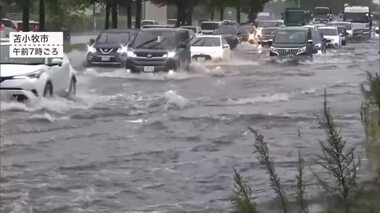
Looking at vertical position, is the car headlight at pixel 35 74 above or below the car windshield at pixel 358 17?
below

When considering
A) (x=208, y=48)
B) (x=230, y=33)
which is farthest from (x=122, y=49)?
(x=230, y=33)

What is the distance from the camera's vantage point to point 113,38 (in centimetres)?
3152

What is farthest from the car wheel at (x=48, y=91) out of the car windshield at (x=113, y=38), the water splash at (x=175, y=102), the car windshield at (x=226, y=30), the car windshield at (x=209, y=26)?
the car windshield at (x=209, y=26)

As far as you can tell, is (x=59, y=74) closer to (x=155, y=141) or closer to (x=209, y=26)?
(x=155, y=141)

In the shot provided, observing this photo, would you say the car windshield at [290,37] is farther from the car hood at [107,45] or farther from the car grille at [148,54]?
the car grille at [148,54]

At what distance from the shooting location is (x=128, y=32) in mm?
32188

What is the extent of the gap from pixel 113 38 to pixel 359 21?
4391cm

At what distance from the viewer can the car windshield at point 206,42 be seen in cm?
3203

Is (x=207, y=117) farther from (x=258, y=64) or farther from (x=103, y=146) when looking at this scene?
(x=258, y=64)

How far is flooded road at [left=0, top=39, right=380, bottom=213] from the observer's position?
919 centimetres

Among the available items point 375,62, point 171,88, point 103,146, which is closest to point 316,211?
point 103,146

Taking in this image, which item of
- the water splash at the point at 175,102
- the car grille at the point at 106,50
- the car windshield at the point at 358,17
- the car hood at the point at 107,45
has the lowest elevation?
the water splash at the point at 175,102

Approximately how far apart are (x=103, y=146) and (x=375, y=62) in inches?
1042

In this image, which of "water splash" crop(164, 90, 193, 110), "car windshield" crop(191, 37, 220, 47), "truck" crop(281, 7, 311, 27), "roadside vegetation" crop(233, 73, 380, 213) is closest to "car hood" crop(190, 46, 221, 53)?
"car windshield" crop(191, 37, 220, 47)
